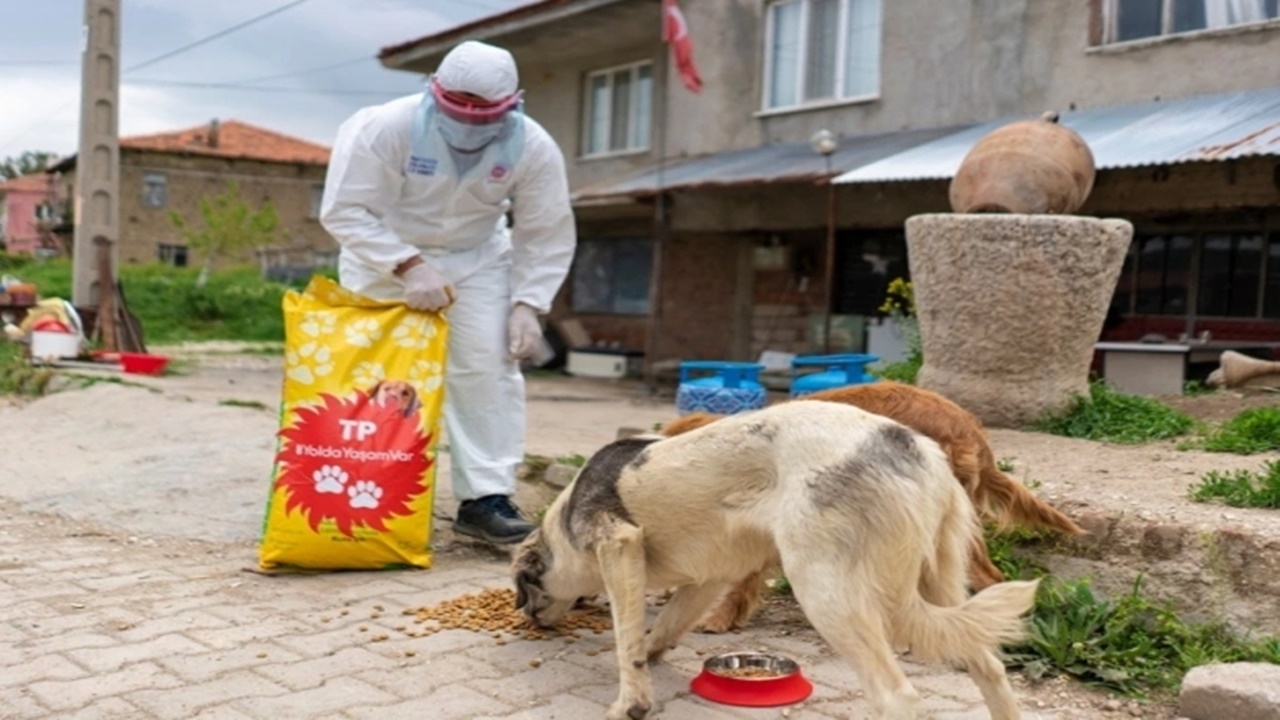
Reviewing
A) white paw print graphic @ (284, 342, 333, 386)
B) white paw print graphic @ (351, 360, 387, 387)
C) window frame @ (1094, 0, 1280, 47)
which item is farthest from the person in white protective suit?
window frame @ (1094, 0, 1280, 47)

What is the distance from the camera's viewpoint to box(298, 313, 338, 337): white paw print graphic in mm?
4656

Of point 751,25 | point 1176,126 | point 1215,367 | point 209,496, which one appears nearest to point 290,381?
point 209,496

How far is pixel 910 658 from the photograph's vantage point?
373 cm

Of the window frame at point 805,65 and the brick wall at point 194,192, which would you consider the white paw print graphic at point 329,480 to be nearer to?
the window frame at point 805,65

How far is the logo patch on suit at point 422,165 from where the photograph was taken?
4.79 meters

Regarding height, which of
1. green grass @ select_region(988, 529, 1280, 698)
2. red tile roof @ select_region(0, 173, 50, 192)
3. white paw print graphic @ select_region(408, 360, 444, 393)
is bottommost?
green grass @ select_region(988, 529, 1280, 698)

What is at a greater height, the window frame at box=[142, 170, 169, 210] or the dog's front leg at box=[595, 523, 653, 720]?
the window frame at box=[142, 170, 169, 210]

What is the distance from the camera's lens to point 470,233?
5.05 m

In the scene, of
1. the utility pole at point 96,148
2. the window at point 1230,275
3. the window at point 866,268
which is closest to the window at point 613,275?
the window at point 866,268

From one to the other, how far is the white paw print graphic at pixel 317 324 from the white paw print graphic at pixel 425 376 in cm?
36

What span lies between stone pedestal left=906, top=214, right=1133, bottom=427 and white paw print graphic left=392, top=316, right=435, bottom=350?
A: 2.64 meters

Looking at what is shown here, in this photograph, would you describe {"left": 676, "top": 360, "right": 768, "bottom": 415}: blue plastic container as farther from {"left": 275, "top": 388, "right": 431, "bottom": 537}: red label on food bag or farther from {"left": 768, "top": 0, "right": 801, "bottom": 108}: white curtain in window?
{"left": 768, "top": 0, "right": 801, "bottom": 108}: white curtain in window

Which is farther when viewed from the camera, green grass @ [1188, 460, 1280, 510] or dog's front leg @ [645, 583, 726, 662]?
green grass @ [1188, 460, 1280, 510]

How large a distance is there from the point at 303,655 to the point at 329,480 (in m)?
0.99
